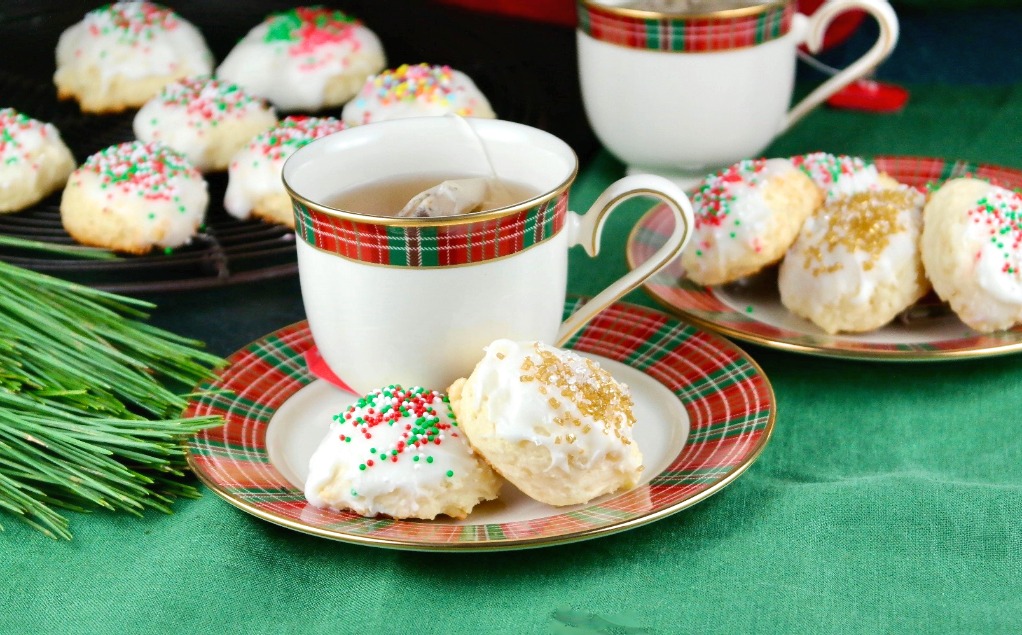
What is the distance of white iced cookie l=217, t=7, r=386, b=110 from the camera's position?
167 centimetres

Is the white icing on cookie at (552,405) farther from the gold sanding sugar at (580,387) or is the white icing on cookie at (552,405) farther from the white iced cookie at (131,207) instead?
the white iced cookie at (131,207)

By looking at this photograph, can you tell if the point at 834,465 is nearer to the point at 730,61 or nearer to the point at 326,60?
the point at 730,61

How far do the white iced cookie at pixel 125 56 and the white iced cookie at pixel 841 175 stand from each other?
3.39 ft

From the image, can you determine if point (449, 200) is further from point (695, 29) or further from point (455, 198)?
point (695, 29)

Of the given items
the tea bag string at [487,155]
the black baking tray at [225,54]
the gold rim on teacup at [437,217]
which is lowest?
the black baking tray at [225,54]

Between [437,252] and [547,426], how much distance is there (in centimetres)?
16

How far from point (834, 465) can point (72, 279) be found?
81cm

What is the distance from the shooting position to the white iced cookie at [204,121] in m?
1.51

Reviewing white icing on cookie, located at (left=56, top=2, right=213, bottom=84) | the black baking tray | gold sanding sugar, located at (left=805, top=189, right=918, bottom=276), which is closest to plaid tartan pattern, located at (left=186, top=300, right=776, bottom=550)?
gold sanding sugar, located at (left=805, top=189, right=918, bottom=276)

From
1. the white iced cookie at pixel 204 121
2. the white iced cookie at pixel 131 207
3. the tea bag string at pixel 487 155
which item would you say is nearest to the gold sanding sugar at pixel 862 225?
the tea bag string at pixel 487 155

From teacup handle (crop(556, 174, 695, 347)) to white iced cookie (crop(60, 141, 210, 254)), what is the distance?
0.58 metres

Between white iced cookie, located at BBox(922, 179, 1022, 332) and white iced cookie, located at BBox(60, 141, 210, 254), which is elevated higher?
white iced cookie, located at BBox(922, 179, 1022, 332)

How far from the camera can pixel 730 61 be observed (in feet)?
4.23

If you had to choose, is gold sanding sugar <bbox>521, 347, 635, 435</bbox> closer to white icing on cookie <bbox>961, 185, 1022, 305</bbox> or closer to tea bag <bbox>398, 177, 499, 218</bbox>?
tea bag <bbox>398, 177, 499, 218</bbox>
